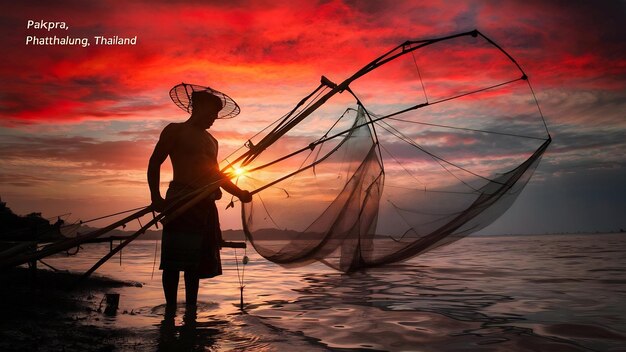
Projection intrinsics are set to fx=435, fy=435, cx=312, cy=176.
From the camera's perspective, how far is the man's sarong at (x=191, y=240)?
4332 millimetres

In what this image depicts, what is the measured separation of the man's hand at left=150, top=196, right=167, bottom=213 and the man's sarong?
8cm

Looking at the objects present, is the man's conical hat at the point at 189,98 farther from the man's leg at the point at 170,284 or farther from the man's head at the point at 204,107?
the man's leg at the point at 170,284

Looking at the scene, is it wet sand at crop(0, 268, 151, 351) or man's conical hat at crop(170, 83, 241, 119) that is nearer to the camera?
wet sand at crop(0, 268, 151, 351)

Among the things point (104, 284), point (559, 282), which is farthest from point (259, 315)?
point (559, 282)

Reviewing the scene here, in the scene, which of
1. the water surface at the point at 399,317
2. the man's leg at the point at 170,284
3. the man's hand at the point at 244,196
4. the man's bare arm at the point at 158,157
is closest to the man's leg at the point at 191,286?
the man's leg at the point at 170,284

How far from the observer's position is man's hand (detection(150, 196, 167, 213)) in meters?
4.25

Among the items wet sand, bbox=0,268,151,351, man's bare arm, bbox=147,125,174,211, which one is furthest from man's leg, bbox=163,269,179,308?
man's bare arm, bbox=147,125,174,211

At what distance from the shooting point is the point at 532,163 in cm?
668

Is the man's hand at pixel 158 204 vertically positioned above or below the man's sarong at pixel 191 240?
above

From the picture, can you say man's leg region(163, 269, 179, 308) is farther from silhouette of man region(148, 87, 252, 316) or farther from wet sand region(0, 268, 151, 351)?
wet sand region(0, 268, 151, 351)

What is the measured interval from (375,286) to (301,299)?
2.12 meters

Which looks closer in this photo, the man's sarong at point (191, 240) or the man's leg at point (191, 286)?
the man's sarong at point (191, 240)

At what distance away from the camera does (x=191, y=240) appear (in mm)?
4402

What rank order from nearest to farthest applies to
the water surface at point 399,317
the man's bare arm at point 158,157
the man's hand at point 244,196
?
the water surface at point 399,317 → the man's bare arm at point 158,157 → the man's hand at point 244,196
